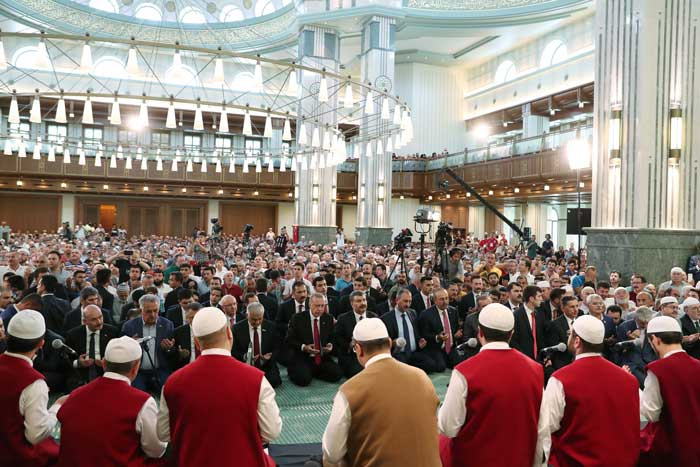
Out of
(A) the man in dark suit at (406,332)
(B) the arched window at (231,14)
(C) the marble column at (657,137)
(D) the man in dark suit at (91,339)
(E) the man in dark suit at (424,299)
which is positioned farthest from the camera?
(B) the arched window at (231,14)

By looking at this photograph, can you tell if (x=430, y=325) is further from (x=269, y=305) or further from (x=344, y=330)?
(x=269, y=305)

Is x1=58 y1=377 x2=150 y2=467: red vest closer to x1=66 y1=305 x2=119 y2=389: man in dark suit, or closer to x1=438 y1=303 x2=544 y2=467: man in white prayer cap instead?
x1=438 y1=303 x2=544 y2=467: man in white prayer cap

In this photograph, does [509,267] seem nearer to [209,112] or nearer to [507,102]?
[507,102]

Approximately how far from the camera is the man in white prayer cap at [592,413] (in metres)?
2.96

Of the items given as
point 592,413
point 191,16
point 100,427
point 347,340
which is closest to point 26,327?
point 100,427

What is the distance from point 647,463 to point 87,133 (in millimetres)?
30154

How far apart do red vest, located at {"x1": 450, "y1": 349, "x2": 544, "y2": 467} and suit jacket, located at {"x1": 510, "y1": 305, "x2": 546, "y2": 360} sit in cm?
345

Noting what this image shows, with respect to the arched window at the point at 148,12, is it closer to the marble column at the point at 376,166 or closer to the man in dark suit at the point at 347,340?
the marble column at the point at 376,166

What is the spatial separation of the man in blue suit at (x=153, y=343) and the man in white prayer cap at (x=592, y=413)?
4.20 meters

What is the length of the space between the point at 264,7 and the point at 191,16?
3.97 m

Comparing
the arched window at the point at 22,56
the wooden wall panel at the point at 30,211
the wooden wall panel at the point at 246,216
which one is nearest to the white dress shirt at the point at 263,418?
the wooden wall panel at the point at 246,216

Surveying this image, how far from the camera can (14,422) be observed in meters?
3.05

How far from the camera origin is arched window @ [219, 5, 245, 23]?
29547 millimetres

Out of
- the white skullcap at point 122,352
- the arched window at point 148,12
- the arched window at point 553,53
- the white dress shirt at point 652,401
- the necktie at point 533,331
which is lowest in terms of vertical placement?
the necktie at point 533,331
